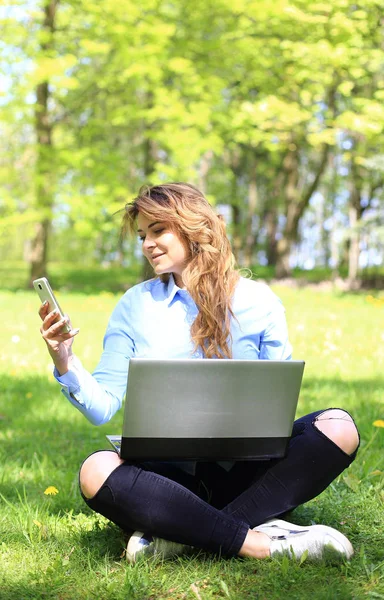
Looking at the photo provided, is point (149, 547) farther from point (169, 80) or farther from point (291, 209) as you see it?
point (291, 209)

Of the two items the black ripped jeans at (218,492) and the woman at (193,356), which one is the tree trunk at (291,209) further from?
the black ripped jeans at (218,492)

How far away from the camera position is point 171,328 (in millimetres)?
2801

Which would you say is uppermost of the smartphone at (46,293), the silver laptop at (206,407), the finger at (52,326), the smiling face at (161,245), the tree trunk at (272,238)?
the smiling face at (161,245)

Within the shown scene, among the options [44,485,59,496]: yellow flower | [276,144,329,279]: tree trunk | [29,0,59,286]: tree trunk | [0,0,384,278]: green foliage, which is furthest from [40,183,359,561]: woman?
[276,144,329,279]: tree trunk

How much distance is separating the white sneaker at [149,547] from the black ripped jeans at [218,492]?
30 millimetres

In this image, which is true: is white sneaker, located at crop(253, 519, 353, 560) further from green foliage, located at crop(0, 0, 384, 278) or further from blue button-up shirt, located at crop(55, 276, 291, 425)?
green foliage, located at crop(0, 0, 384, 278)

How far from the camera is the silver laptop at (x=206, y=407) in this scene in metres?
2.34

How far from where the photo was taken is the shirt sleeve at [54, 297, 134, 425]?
2.47 metres

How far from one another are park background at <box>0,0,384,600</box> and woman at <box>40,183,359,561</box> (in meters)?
0.12

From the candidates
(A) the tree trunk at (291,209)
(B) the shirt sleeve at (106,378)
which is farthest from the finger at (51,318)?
(A) the tree trunk at (291,209)

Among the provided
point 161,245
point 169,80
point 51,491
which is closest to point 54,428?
point 51,491

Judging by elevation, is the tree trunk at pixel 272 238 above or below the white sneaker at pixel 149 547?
below

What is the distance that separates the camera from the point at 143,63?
13.9 m

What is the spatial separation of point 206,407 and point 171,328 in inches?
18.5
